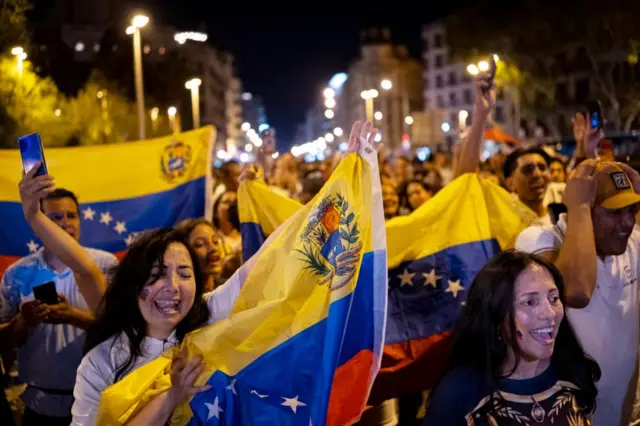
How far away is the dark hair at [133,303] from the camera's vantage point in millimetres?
3125

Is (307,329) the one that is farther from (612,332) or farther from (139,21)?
(139,21)

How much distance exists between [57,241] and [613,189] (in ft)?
8.64

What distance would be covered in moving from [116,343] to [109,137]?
40726 millimetres

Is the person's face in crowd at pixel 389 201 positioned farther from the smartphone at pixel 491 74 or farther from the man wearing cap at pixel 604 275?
the man wearing cap at pixel 604 275

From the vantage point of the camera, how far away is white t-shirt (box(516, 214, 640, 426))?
3.51 metres

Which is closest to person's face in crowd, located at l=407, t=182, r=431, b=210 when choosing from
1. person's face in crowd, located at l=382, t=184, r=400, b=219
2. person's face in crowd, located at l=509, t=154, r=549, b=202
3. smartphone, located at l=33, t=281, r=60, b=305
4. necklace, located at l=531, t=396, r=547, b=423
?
person's face in crowd, located at l=382, t=184, r=400, b=219

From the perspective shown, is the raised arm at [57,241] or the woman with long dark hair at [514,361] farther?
the raised arm at [57,241]

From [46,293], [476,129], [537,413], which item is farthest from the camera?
[476,129]

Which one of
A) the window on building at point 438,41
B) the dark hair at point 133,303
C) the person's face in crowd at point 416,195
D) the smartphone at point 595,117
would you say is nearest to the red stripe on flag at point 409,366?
the smartphone at point 595,117

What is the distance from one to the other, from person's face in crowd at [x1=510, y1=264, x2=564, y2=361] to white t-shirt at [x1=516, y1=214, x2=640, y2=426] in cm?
79

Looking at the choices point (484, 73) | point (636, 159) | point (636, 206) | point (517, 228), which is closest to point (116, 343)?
point (636, 206)

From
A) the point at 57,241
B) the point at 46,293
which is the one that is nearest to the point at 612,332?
the point at 57,241

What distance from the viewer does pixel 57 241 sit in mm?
3791

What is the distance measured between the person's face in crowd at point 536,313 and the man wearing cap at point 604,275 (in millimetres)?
636
